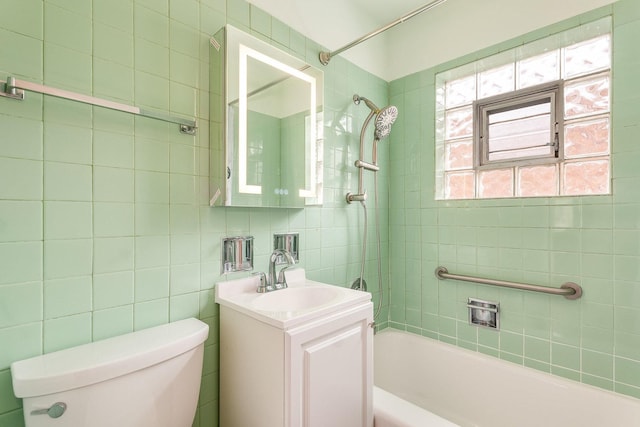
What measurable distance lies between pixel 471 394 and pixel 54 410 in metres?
1.86

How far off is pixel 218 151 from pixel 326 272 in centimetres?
90

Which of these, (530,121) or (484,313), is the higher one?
(530,121)

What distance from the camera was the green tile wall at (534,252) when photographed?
53.5 inches

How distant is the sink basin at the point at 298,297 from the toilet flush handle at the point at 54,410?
0.68m

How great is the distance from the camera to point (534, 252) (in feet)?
5.22

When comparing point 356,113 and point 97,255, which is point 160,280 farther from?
point 356,113

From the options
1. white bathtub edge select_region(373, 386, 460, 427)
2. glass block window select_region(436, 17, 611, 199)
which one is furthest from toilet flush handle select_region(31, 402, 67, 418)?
glass block window select_region(436, 17, 611, 199)

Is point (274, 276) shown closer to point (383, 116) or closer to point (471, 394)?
point (383, 116)

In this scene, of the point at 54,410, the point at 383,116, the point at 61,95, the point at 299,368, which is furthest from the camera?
the point at 383,116

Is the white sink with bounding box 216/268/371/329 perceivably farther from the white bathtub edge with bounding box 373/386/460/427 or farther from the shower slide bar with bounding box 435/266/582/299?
the shower slide bar with bounding box 435/266/582/299

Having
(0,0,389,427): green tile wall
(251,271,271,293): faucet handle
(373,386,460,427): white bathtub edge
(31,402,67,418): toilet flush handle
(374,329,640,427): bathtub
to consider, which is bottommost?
(374,329,640,427): bathtub

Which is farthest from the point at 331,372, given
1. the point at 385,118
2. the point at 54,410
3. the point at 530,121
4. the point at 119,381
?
the point at 530,121

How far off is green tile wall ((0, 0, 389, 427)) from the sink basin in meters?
0.17

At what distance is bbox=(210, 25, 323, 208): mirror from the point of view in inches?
47.3
